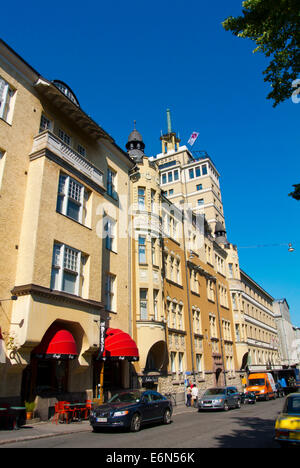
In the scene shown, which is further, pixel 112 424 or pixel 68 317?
pixel 68 317

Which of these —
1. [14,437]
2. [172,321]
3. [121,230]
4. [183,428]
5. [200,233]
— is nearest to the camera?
[14,437]

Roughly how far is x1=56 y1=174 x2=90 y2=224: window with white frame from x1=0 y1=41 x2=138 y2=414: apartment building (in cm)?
5

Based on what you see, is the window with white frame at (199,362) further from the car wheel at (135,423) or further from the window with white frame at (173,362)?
the car wheel at (135,423)

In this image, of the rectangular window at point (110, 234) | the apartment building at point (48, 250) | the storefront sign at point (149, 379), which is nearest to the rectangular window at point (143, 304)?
the apartment building at point (48, 250)

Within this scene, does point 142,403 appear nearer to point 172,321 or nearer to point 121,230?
point 121,230

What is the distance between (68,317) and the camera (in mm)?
15906

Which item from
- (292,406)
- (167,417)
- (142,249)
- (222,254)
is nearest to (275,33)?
(292,406)

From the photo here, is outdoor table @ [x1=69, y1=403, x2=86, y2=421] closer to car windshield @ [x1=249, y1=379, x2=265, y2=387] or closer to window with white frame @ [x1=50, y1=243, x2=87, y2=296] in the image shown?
window with white frame @ [x1=50, y1=243, x2=87, y2=296]

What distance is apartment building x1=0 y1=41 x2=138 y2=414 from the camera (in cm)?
1438

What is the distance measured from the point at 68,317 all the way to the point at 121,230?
9.43 metres

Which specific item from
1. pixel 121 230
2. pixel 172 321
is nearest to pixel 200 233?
pixel 172 321

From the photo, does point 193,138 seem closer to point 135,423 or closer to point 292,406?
point 135,423

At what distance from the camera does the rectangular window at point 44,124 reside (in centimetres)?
1883

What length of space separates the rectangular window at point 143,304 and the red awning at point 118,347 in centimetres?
527
